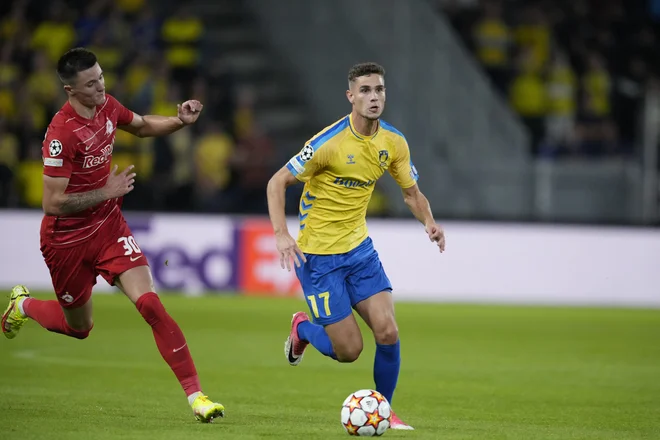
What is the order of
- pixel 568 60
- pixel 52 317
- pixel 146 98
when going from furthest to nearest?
1. pixel 568 60
2. pixel 146 98
3. pixel 52 317

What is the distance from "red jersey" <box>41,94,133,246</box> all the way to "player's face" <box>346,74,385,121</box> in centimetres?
168

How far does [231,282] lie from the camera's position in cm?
1791

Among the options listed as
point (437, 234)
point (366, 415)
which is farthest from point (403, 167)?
point (366, 415)

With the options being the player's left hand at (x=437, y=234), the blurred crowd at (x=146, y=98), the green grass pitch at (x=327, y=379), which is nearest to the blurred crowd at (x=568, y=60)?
the green grass pitch at (x=327, y=379)

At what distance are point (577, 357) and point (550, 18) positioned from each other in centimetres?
1138

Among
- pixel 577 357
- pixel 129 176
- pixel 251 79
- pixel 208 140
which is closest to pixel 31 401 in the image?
pixel 129 176

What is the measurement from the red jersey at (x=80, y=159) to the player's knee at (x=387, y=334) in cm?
205

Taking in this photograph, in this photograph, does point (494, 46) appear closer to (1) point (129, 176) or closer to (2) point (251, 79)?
(2) point (251, 79)

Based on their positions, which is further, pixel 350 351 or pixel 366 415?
pixel 350 351

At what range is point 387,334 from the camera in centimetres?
767

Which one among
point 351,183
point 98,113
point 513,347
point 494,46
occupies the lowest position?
point 513,347

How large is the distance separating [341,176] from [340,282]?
75cm

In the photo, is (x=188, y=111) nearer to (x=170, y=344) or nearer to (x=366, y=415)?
(x=170, y=344)

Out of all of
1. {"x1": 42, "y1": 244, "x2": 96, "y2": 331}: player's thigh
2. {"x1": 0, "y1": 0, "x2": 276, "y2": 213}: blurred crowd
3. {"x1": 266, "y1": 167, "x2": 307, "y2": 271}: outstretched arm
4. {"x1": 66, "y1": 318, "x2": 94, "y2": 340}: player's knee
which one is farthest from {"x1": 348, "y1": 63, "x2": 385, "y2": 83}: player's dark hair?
{"x1": 0, "y1": 0, "x2": 276, "y2": 213}: blurred crowd
